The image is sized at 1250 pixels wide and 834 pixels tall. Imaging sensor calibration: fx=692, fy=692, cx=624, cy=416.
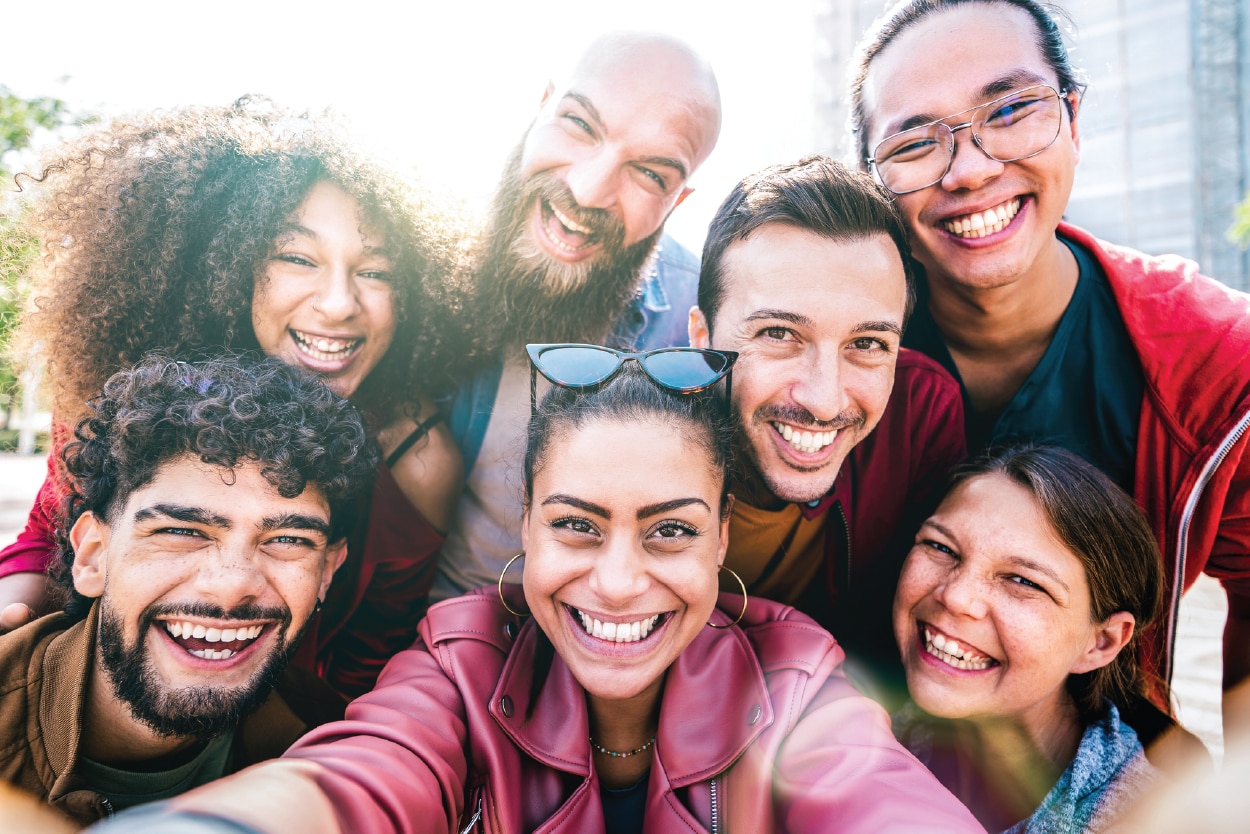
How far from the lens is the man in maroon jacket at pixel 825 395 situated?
246 cm

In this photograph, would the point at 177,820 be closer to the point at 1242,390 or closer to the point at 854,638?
the point at 854,638

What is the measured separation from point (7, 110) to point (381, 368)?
24.7 ft

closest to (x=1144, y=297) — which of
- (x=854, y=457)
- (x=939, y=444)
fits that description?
(x=939, y=444)

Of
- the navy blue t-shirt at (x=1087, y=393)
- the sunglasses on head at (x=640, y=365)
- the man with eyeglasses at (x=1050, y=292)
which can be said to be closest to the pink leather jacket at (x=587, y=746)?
the sunglasses on head at (x=640, y=365)

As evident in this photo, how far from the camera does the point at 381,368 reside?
9.62ft

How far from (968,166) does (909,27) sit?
2.50ft

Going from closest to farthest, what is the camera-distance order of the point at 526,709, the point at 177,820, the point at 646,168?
the point at 177,820 → the point at 526,709 → the point at 646,168

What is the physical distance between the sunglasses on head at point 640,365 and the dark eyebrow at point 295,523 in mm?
894

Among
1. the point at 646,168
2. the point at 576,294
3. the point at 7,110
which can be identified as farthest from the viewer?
the point at 7,110

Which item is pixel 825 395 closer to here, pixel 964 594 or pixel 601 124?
pixel 964 594

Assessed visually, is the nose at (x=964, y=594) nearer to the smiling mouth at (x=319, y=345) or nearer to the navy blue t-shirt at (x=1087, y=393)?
the navy blue t-shirt at (x=1087, y=393)

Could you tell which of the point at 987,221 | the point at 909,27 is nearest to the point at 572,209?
the point at 909,27

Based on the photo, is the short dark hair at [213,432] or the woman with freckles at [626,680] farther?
the short dark hair at [213,432]

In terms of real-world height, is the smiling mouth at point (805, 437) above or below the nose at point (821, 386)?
below
